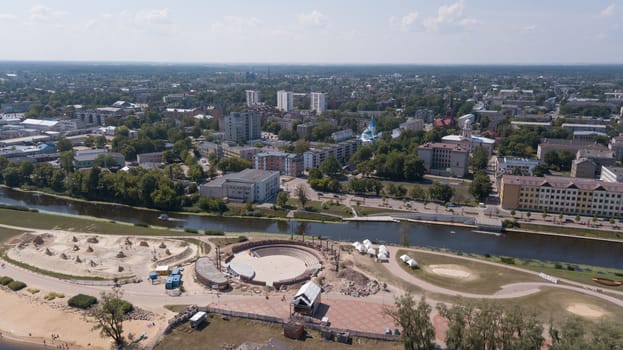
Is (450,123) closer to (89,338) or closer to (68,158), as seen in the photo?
(68,158)

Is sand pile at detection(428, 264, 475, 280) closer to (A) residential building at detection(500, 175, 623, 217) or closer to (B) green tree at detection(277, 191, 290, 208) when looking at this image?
(A) residential building at detection(500, 175, 623, 217)

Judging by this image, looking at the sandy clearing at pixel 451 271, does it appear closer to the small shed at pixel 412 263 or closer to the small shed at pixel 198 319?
the small shed at pixel 412 263

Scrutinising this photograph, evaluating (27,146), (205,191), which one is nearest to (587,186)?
(205,191)

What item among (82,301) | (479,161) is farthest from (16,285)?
(479,161)

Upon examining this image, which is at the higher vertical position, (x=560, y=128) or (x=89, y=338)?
(x=560, y=128)

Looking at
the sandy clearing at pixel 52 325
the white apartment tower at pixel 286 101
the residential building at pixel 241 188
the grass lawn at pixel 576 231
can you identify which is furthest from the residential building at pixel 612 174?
the white apartment tower at pixel 286 101

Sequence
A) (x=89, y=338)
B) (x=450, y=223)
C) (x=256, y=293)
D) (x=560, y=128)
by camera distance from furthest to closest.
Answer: (x=560, y=128), (x=450, y=223), (x=256, y=293), (x=89, y=338)

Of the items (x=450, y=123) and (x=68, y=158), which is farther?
(x=450, y=123)
